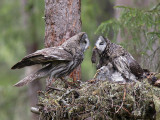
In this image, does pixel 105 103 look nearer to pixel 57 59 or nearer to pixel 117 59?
pixel 57 59

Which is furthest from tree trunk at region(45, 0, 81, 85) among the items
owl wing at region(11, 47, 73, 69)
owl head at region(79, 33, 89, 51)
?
owl wing at region(11, 47, 73, 69)

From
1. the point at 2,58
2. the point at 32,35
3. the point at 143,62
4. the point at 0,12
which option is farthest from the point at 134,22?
the point at 2,58

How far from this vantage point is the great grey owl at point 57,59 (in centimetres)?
469

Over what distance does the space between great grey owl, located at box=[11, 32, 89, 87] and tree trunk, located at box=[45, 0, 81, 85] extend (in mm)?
242

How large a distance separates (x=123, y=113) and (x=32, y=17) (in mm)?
5882

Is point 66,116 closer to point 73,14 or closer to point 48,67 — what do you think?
point 48,67

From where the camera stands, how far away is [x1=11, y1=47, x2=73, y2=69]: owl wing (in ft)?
15.3

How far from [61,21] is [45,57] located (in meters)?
0.82

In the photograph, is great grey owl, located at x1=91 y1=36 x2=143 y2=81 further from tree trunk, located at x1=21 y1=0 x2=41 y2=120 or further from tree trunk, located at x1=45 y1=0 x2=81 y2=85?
tree trunk, located at x1=21 y1=0 x2=41 y2=120

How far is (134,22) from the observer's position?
5824 millimetres

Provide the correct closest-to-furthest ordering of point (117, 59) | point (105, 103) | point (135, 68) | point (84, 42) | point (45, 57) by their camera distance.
A: point (105, 103) → point (45, 57) → point (135, 68) → point (117, 59) → point (84, 42)

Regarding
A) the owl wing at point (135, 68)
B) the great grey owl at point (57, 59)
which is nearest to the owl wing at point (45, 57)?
the great grey owl at point (57, 59)

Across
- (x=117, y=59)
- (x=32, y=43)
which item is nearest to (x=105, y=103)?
(x=117, y=59)

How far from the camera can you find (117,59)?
16.6 feet
